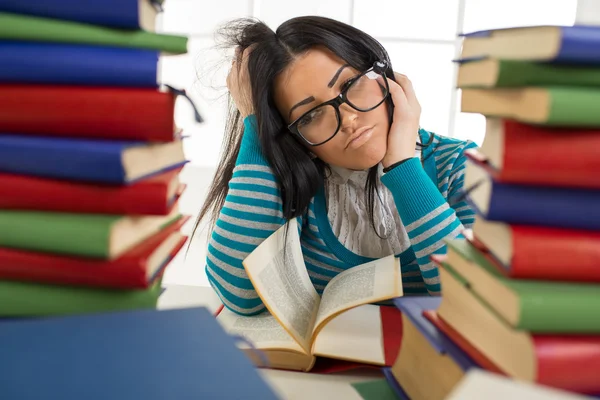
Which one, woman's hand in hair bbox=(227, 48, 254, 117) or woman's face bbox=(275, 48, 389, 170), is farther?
woman's hand in hair bbox=(227, 48, 254, 117)

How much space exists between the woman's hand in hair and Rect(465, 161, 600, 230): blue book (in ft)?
3.35

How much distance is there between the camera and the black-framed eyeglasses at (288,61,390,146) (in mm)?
1208

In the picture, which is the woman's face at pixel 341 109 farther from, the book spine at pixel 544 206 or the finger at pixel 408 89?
the book spine at pixel 544 206

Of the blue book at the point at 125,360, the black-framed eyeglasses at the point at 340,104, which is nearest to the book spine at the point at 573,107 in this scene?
the blue book at the point at 125,360

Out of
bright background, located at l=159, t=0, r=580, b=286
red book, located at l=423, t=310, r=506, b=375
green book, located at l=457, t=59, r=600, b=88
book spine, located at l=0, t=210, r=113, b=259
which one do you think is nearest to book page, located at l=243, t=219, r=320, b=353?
red book, located at l=423, t=310, r=506, b=375

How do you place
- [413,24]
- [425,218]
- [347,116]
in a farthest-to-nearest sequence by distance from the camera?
1. [413,24]
2. [347,116]
3. [425,218]

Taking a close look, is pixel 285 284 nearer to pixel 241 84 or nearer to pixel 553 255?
pixel 553 255

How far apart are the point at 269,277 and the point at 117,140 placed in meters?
0.39

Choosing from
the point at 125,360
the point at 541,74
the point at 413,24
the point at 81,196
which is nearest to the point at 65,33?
the point at 81,196

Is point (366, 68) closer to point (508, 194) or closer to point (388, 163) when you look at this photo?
point (388, 163)

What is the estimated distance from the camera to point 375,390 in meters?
0.63

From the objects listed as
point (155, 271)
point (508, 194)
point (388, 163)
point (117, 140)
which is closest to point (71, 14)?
point (117, 140)

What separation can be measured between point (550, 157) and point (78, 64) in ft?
1.32

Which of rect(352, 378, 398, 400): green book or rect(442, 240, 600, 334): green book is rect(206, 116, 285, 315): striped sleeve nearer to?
rect(352, 378, 398, 400): green book
